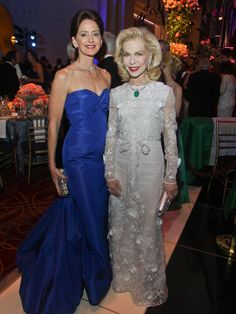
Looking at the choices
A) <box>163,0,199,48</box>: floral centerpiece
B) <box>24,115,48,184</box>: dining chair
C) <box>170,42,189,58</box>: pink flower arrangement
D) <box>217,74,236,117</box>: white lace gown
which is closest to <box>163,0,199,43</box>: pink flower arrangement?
<box>163,0,199,48</box>: floral centerpiece

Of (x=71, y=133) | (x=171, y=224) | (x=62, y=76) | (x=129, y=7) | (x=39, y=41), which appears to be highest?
(x=129, y=7)

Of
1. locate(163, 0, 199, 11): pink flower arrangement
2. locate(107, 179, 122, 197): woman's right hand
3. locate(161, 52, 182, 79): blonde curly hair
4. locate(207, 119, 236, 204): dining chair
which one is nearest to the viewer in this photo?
locate(107, 179, 122, 197): woman's right hand

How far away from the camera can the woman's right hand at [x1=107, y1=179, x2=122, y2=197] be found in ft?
6.60

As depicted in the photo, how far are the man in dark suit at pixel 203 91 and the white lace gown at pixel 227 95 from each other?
54 cm

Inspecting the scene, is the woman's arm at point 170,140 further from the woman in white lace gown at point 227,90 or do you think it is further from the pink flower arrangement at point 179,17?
the woman in white lace gown at point 227,90

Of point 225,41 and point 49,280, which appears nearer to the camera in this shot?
point 49,280

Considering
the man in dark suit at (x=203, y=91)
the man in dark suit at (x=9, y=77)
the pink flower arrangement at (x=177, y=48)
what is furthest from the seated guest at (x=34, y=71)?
the man in dark suit at (x=203, y=91)

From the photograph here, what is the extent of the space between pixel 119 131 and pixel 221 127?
273 centimetres

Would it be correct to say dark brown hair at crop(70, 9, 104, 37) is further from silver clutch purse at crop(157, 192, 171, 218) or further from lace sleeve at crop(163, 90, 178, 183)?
silver clutch purse at crop(157, 192, 171, 218)

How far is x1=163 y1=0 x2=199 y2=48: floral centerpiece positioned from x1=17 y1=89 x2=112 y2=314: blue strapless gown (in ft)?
13.5

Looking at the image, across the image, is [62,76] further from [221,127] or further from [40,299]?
[221,127]

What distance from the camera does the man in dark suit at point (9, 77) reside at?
601 centimetres

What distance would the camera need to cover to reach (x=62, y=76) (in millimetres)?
1919

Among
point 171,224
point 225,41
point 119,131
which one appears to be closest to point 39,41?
point 225,41
